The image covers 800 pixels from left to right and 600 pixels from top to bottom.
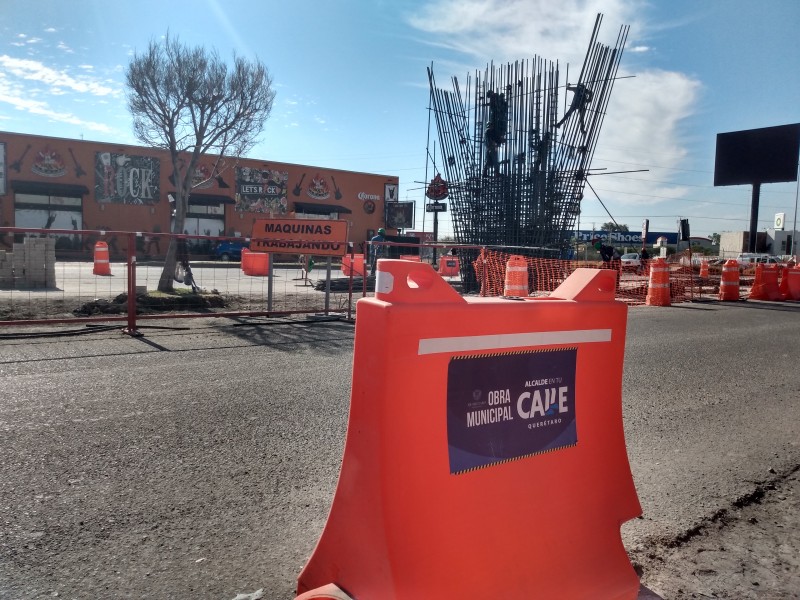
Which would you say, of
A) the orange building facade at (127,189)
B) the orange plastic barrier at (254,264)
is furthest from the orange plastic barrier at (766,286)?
the orange building facade at (127,189)

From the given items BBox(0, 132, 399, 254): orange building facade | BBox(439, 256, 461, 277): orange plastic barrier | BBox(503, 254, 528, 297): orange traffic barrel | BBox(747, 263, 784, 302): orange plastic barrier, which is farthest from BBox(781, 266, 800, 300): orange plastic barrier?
BBox(0, 132, 399, 254): orange building facade

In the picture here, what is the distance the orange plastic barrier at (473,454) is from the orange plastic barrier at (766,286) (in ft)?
63.5

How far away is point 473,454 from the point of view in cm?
232

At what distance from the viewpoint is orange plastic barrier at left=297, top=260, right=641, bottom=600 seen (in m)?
2.11

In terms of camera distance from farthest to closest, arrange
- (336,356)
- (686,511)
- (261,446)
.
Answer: (336,356) < (261,446) < (686,511)

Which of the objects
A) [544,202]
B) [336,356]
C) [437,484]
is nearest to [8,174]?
[544,202]

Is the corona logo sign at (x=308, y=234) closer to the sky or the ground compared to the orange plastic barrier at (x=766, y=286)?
closer to the sky

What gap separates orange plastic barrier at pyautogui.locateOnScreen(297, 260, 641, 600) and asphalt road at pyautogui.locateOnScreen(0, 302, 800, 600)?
0.64 m

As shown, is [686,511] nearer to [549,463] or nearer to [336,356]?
[549,463]

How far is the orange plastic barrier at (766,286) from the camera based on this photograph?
19047 mm

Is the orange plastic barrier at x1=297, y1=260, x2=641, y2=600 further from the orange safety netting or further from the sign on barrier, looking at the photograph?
the orange safety netting

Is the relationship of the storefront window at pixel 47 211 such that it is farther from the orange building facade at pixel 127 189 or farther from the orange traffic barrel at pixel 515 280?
the orange traffic barrel at pixel 515 280

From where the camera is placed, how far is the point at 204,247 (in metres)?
16.8

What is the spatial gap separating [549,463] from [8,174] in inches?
1592
